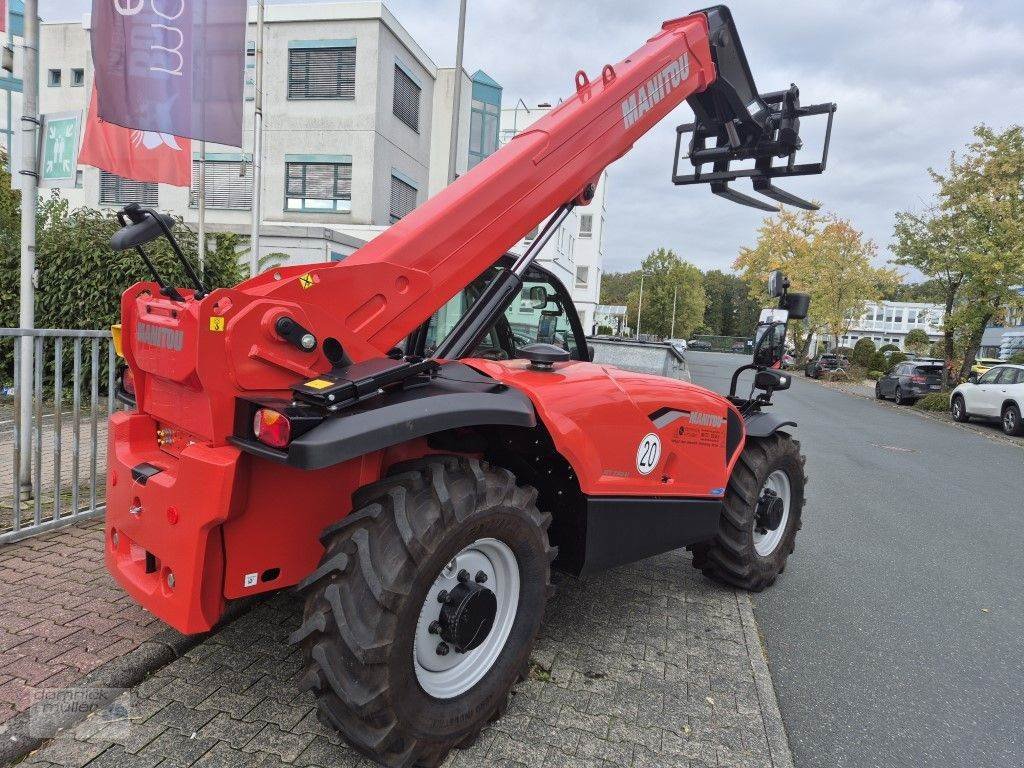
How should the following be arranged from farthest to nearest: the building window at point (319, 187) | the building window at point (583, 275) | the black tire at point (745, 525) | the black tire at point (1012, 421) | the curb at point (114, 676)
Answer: the building window at point (583, 275), the building window at point (319, 187), the black tire at point (1012, 421), the black tire at point (745, 525), the curb at point (114, 676)

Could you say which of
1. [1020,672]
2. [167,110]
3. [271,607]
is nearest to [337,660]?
[271,607]

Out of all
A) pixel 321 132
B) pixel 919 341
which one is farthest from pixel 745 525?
pixel 919 341

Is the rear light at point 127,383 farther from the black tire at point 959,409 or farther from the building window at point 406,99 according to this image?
the building window at point 406,99

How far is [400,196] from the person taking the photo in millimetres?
24625

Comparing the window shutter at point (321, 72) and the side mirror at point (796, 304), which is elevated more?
the window shutter at point (321, 72)

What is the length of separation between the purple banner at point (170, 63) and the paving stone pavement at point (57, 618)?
3623mm

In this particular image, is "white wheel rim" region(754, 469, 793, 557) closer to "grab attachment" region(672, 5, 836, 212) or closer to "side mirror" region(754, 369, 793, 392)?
"side mirror" region(754, 369, 793, 392)

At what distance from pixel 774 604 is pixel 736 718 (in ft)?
5.39

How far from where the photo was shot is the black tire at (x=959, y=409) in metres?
18.9

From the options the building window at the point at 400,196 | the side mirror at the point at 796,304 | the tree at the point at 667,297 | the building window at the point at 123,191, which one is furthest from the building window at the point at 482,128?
the tree at the point at 667,297

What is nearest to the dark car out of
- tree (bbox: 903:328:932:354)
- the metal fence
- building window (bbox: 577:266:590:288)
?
the metal fence

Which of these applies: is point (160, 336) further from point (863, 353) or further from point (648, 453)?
A: point (863, 353)

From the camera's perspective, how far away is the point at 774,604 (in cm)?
441

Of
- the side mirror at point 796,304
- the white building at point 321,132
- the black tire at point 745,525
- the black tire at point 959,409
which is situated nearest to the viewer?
the side mirror at point 796,304
